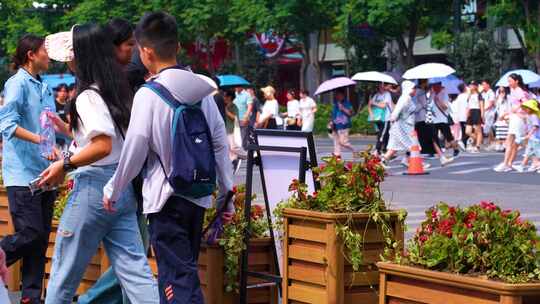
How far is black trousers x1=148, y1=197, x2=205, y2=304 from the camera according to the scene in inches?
221

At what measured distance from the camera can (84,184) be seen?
612cm

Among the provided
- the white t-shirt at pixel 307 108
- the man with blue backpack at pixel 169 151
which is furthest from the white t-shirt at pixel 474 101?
the man with blue backpack at pixel 169 151

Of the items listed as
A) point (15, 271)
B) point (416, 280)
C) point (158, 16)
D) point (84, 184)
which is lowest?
point (15, 271)

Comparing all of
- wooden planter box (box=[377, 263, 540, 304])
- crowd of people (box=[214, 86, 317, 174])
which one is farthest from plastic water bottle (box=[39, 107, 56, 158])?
crowd of people (box=[214, 86, 317, 174])

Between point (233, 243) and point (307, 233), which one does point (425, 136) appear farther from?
point (307, 233)

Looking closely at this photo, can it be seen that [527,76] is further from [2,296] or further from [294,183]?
[2,296]

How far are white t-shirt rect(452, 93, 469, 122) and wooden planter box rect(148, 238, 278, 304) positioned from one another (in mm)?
24278

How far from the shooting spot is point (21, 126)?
7.67 meters

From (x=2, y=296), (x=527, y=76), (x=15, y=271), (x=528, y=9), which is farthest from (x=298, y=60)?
(x=2, y=296)

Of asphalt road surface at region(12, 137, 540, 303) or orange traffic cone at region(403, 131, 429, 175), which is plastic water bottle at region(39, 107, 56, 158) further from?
orange traffic cone at region(403, 131, 429, 175)

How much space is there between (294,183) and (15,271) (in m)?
2.83

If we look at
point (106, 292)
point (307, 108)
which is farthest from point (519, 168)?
point (106, 292)

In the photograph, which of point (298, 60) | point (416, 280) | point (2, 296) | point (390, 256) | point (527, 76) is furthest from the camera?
point (298, 60)

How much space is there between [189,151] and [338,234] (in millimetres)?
1341
